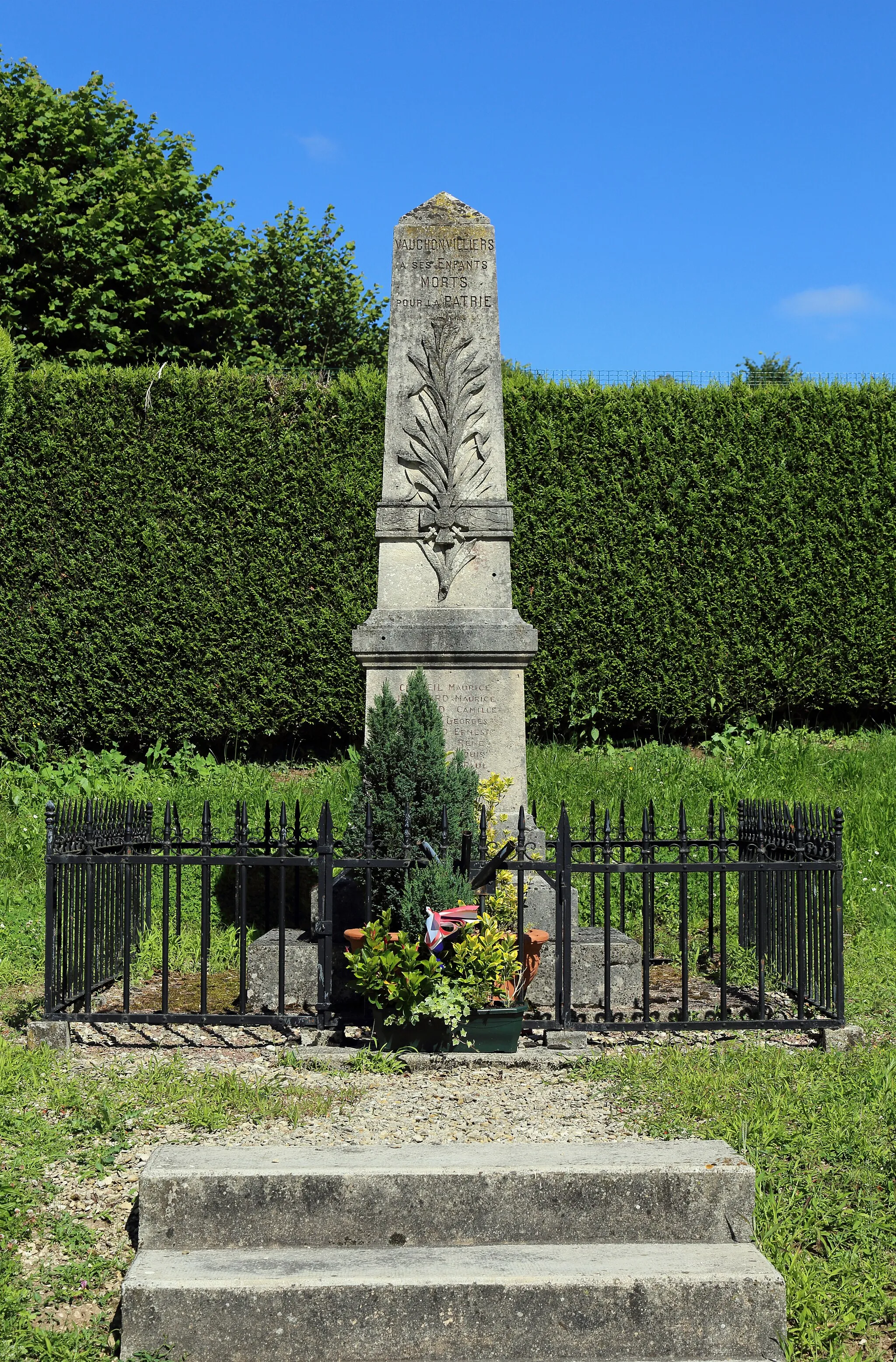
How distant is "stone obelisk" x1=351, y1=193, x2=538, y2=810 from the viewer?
7219 mm

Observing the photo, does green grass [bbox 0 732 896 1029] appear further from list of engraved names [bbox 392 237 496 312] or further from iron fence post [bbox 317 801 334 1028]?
list of engraved names [bbox 392 237 496 312]

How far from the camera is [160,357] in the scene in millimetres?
16406

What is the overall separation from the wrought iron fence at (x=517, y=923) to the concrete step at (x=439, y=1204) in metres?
1.94

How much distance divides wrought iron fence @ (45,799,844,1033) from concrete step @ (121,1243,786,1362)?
2308mm

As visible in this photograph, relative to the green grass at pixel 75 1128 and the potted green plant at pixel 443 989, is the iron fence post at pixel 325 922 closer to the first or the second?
the potted green plant at pixel 443 989

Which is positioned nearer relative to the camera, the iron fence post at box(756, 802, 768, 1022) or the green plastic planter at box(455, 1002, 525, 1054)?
the green plastic planter at box(455, 1002, 525, 1054)

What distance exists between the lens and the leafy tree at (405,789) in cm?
601

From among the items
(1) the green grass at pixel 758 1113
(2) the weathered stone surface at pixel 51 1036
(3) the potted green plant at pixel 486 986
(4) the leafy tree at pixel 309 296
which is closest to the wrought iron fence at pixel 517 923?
(2) the weathered stone surface at pixel 51 1036

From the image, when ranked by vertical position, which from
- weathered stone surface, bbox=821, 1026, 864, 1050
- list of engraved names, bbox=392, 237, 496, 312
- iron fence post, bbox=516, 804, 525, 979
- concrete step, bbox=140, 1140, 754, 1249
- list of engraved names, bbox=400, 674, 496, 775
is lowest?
weathered stone surface, bbox=821, 1026, 864, 1050

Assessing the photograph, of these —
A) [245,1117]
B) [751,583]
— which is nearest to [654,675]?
[751,583]

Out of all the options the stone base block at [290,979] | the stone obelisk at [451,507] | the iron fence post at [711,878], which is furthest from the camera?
the stone obelisk at [451,507]

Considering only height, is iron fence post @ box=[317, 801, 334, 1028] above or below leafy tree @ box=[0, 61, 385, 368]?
below

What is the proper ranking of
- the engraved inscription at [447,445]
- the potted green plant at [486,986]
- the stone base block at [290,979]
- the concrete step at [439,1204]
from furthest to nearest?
the engraved inscription at [447,445] → the stone base block at [290,979] → the potted green plant at [486,986] → the concrete step at [439,1204]

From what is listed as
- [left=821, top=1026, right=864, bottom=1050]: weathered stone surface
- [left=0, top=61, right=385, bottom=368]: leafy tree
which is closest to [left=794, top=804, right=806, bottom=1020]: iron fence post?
[left=821, top=1026, right=864, bottom=1050]: weathered stone surface
